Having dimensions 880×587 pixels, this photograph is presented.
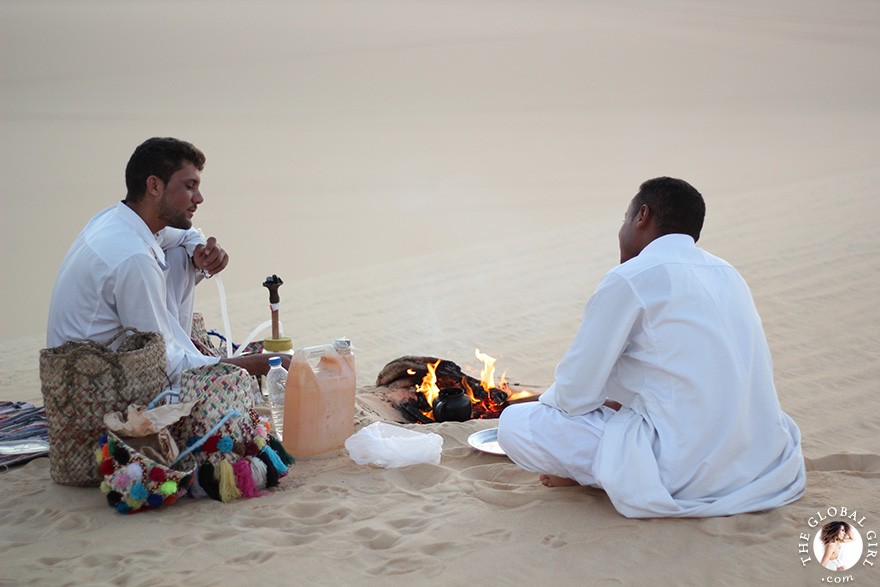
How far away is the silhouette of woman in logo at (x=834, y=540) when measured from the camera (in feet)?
10.9

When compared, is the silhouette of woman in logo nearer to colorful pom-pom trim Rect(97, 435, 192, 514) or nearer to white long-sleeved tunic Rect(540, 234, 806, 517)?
white long-sleeved tunic Rect(540, 234, 806, 517)

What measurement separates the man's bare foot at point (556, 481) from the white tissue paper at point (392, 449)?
64 cm

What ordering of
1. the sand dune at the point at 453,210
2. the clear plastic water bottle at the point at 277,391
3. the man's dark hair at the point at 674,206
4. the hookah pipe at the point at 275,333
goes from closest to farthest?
the sand dune at the point at 453,210 < the man's dark hair at the point at 674,206 < the clear plastic water bottle at the point at 277,391 < the hookah pipe at the point at 275,333

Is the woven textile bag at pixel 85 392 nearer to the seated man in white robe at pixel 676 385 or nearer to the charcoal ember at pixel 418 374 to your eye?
the seated man in white robe at pixel 676 385

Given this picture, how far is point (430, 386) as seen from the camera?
582cm

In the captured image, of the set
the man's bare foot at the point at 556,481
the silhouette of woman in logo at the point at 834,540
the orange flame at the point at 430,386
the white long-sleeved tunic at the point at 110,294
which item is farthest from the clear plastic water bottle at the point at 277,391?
the silhouette of woman in logo at the point at 834,540

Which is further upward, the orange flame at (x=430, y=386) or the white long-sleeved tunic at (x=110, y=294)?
the white long-sleeved tunic at (x=110, y=294)

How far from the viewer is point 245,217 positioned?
14.3m

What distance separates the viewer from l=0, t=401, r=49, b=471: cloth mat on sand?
481cm

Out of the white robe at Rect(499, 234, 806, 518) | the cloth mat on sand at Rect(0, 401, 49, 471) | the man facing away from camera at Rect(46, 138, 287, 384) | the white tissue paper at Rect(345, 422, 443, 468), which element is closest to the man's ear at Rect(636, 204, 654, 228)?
the white robe at Rect(499, 234, 806, 518)

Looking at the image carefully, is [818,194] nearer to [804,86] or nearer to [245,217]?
[245,217]

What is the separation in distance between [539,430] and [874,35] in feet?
94.0

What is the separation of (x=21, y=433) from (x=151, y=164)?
1.61 m

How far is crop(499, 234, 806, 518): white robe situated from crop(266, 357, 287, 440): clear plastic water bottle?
1.74 m
